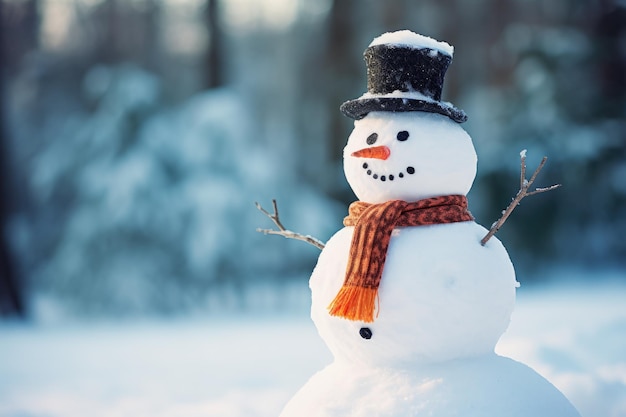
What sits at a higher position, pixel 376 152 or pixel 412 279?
pixel 376 152

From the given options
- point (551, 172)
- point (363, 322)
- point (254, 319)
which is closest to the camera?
point (363, 322)

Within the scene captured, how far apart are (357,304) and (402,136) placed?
2.24 feet

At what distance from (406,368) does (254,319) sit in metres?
6.18

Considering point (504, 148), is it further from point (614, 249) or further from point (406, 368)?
point (406, 368)

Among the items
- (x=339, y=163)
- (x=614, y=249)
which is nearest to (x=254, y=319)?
(x=339, y=163)

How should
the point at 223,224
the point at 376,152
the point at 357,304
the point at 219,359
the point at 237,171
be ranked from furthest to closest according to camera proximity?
the point at 237,171, the point at 223,224, the point at 219,359, the point at 376,152, the point at 357,304

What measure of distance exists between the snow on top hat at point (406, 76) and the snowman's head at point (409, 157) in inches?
2.0

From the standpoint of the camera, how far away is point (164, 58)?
19641 millimetres

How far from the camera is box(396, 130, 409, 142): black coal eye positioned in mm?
2551

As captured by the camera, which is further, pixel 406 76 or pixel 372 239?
pixel 406 76

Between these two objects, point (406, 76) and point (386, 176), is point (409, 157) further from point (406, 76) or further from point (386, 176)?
point (406, 76)

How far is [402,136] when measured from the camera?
2551 mm

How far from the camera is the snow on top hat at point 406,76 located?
256cm

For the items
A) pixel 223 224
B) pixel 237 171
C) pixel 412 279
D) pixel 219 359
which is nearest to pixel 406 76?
pixel 412 279
